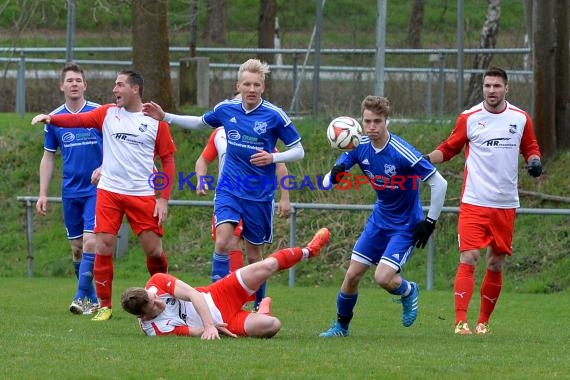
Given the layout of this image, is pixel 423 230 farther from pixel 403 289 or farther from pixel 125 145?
pixel 125 145

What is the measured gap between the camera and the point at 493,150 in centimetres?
1041

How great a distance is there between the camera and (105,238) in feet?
36.5

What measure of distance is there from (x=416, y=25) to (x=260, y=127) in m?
16.5

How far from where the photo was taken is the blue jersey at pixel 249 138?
10.9 m

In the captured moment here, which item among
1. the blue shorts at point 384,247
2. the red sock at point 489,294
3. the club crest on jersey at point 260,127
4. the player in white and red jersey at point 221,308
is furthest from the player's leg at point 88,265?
the red sock at point 489,294

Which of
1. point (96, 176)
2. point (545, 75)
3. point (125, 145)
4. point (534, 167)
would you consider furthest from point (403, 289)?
point (545, 75)

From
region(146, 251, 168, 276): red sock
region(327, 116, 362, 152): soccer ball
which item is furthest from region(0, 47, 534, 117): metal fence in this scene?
region(327, 116, 362, 152): soccer ball

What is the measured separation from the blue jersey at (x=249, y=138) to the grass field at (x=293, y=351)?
4.66ft

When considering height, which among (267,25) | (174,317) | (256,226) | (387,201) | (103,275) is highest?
(267,25)

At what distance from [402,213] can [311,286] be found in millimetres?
6887

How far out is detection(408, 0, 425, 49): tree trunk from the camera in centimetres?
2606

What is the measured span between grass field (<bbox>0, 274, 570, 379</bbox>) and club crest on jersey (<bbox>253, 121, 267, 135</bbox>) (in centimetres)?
186

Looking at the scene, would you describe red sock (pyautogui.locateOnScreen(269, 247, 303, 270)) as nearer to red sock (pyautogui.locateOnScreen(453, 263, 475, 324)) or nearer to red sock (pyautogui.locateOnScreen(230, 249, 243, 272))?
red sock (pyautogui.locateOnScreen(453, 263, 475, 324))

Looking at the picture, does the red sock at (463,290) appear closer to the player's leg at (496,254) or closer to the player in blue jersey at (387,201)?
the player's leg at (496,254)
